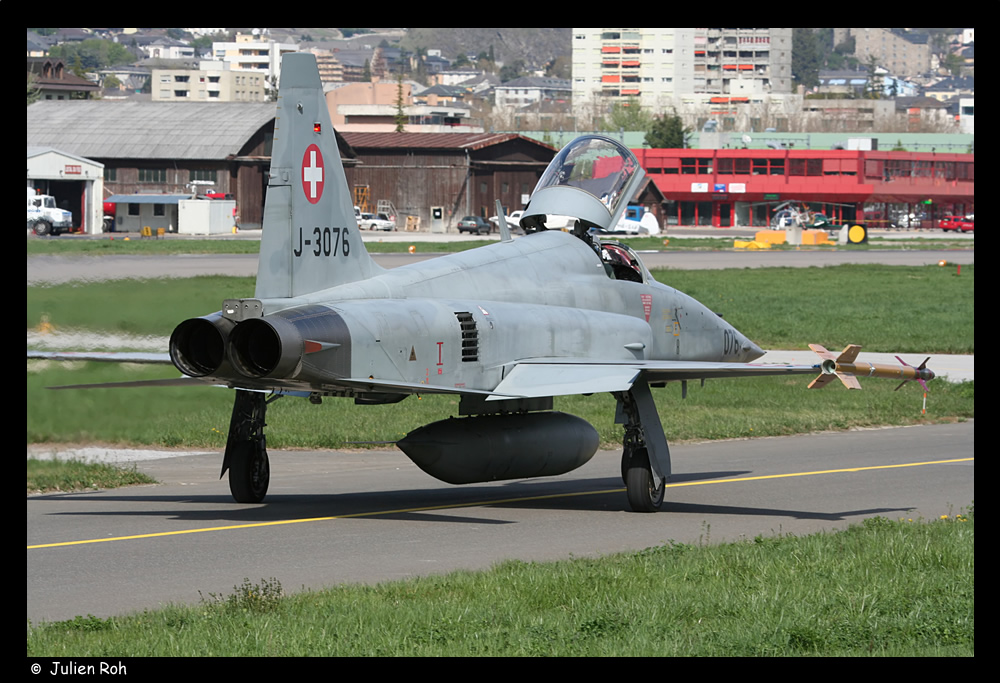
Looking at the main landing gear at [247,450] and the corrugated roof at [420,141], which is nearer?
the main landing gear at [247,450]

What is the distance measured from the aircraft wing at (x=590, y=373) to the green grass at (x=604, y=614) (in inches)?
116

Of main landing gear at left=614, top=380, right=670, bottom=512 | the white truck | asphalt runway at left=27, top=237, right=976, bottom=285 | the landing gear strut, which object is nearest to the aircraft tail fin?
the landing gear strut

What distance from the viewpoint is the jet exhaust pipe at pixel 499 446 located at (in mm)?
15938

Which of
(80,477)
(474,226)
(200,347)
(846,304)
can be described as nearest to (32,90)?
(474,226)

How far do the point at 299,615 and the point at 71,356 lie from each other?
275 inches

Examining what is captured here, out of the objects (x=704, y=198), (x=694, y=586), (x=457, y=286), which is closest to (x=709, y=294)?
(x=457, y=286)

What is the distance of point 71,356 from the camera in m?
16.2

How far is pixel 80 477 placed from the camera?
1781cm

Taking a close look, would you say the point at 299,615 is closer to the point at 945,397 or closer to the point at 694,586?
the point at 694,586

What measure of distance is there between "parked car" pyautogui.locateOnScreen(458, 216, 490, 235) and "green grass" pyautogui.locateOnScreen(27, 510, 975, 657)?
98133 mm

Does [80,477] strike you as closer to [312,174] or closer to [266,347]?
[266,347]

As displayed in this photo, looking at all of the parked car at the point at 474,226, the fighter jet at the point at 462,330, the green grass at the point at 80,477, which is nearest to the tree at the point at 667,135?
the parked car at the point at 474,226

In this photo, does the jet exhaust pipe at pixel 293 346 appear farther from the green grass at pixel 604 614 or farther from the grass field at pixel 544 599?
the green grass at pixel 604 614

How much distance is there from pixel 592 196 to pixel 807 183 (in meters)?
120
